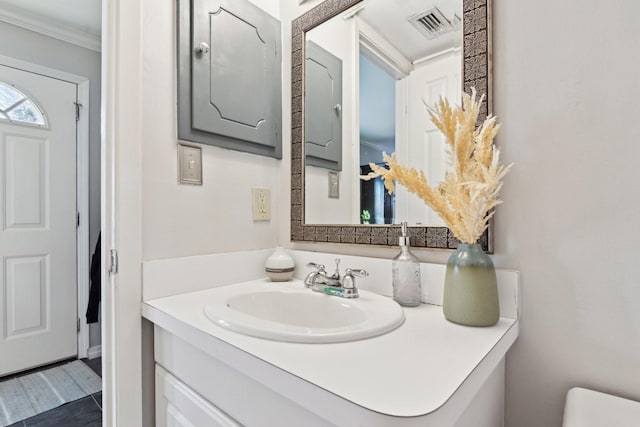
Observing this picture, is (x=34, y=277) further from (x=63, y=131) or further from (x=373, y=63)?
(x=373, y=63)

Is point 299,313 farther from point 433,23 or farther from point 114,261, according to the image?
point 433,23

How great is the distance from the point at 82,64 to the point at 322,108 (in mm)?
2062

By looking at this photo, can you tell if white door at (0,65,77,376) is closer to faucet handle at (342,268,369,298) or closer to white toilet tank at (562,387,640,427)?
faucet handle at (342,268,369,298)

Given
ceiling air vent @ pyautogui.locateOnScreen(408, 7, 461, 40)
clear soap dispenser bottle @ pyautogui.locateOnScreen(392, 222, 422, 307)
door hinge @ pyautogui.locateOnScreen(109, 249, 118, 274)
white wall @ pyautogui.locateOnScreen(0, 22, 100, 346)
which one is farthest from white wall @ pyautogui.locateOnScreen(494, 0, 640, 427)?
white wall @ pyautogui.locateOnScreen(0, 22, 100, 346)

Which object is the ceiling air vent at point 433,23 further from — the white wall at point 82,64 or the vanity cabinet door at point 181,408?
the white wall at point 82,64

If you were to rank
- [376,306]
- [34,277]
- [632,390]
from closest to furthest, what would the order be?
[632,390] < [376,306] < [34,277]

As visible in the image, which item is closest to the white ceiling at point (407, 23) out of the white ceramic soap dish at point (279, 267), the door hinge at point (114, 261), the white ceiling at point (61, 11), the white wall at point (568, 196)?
the white wall at point (568, 196)

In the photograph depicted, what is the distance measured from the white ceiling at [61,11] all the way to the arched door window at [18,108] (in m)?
0.45

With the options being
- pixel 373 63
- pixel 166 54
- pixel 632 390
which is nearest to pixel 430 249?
pixel 632 390

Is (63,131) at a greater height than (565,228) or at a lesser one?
greater

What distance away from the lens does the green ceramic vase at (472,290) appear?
0.68m

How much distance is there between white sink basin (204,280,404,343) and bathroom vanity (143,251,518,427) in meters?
0.02

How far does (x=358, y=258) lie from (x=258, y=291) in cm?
33

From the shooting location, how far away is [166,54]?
961mm
